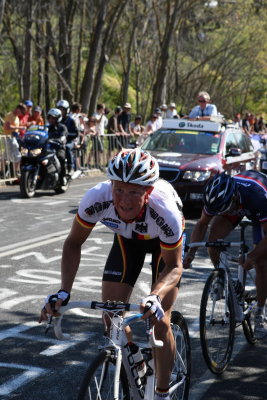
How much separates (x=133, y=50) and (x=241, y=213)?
3691 cm

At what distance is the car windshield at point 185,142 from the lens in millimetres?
16062

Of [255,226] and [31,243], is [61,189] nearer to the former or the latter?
[31,243]

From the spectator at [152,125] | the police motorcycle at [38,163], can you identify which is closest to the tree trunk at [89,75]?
the spectator at [152,125]

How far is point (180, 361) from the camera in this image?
4969 millimetres

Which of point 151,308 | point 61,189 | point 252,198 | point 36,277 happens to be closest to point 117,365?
point 151,308

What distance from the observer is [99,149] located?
2386 cm

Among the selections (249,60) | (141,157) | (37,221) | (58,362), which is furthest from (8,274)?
(249,60)

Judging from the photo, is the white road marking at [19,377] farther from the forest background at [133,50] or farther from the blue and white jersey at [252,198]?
the forest background at [133,50]

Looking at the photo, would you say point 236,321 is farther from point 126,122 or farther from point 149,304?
point 126,122

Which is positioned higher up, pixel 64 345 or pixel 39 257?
pixel 64 345

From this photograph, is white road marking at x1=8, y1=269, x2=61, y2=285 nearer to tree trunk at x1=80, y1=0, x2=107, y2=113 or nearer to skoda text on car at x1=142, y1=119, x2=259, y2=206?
skoda text on car at x1=142, y1=119, x2=259, y2=206

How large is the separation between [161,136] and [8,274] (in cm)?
802

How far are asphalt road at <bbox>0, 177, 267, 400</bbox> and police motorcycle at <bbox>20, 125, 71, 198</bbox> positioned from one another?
146 inches

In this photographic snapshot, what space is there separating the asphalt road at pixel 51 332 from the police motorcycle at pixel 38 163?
12.2 feet
